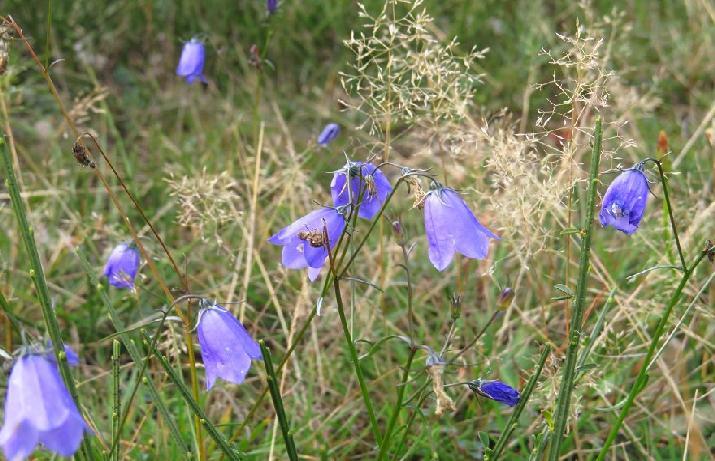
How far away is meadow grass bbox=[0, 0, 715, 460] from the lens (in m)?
1.92

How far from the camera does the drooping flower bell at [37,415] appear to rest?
4.00ft

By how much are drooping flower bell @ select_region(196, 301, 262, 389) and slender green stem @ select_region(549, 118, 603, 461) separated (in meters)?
0.55

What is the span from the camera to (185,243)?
3316 mm

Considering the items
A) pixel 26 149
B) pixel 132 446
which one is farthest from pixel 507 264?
pixel 26 149

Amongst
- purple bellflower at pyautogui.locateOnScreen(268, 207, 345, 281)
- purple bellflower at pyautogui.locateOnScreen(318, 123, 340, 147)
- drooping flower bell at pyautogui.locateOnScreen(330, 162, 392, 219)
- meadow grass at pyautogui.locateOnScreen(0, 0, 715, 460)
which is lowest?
meadow grass at pyautogui.locateOnScreen(0, 0, 715, 460)

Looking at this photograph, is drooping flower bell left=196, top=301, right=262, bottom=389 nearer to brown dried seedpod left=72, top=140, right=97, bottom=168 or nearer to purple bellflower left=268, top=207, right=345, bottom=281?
purple bellflower left=268, top=207, right=345, bottom=281

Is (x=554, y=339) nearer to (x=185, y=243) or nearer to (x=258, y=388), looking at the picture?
(x=258, y=388)

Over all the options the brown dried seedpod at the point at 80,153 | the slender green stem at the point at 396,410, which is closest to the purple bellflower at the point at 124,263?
the brown dried seedpod at the point at 80,153

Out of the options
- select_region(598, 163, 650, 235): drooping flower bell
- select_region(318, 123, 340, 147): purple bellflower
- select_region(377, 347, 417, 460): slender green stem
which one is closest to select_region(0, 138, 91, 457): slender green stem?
select_region(377, 347, 417, 460): slender green stem

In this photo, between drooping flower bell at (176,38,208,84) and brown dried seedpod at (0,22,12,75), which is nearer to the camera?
brown dried seedpod at (0,22,12,75)

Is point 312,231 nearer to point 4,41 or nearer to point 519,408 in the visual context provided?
point 519,408

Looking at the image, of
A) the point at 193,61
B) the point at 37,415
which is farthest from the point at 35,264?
the point at 193,61

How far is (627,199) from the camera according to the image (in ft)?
5.53

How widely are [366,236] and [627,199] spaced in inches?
19.7
